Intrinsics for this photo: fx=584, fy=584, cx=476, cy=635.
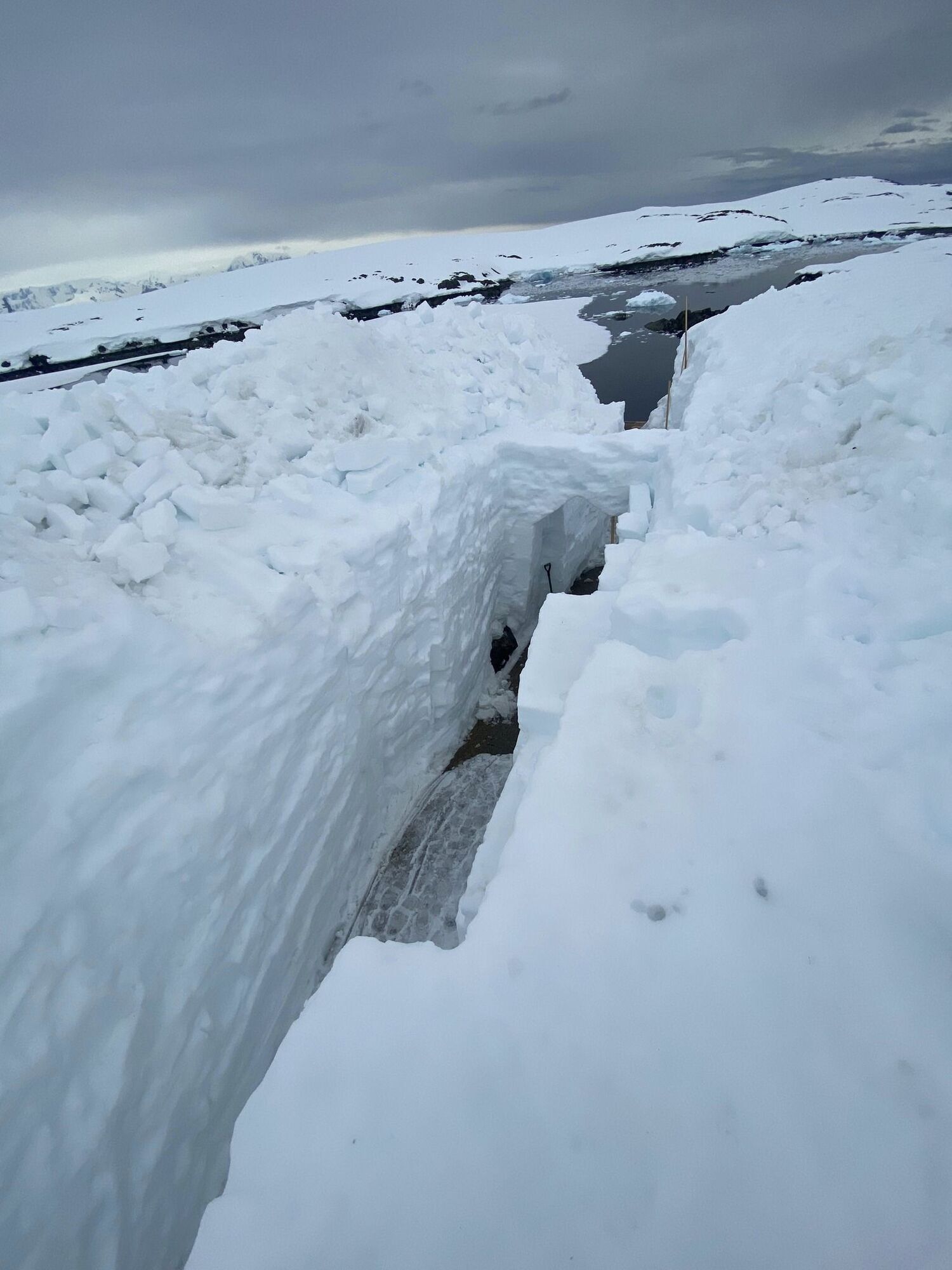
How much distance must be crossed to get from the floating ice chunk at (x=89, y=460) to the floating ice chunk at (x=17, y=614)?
153 cm

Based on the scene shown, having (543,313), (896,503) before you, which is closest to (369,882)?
(896,503)

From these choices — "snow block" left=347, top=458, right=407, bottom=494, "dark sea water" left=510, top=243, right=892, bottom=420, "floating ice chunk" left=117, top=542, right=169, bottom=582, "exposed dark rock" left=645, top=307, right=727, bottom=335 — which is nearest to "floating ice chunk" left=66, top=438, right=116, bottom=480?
"floating ice chunk" left=117, top=542, right=169, bottom=582

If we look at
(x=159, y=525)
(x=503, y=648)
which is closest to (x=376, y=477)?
(x=159, y=525)

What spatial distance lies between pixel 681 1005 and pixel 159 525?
4120mm

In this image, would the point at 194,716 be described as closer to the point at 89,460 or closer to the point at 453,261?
the point at 89,460

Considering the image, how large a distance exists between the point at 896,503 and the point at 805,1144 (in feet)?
11.6

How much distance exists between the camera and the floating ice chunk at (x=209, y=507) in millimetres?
4402

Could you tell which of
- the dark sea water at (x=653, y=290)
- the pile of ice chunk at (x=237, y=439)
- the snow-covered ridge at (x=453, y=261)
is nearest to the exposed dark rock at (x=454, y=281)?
the snow-covered ridge at (x=453, y=261)

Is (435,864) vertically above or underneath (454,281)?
underneath

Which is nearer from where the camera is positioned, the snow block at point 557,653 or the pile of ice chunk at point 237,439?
the snow block at point 557,653

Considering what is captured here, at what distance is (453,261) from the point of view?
54.7 m

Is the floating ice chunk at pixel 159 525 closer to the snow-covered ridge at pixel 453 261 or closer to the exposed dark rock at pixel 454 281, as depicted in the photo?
the snow-covered ridge at pixel 453 261

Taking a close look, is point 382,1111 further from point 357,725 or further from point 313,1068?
point 357,725

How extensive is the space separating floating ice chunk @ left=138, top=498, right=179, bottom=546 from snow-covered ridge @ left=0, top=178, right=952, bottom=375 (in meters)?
38.1
